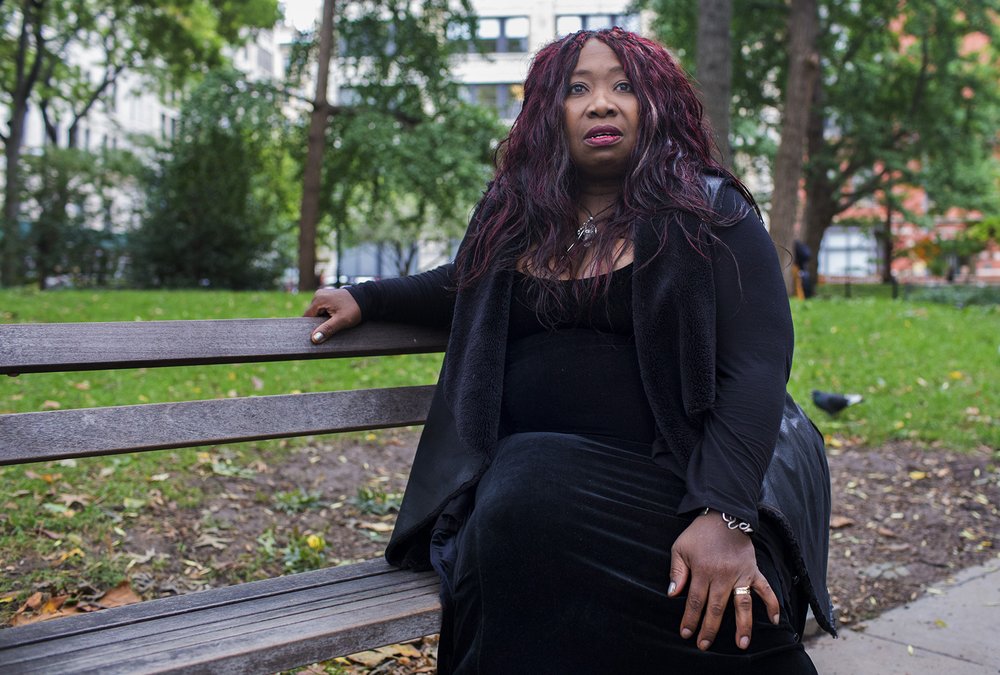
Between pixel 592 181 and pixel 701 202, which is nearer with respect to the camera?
pixel 701 202

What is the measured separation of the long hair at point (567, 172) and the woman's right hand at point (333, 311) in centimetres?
34

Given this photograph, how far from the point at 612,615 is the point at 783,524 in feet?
1.44

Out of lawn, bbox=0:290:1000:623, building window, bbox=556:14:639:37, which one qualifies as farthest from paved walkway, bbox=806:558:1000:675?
lawn, bbox=0:290:1000:623

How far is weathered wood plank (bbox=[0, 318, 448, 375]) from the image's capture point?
2408 millimetres

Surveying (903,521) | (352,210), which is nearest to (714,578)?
(903,521)

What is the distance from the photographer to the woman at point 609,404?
2180 millimetres

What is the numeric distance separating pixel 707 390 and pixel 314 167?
51.6 feet

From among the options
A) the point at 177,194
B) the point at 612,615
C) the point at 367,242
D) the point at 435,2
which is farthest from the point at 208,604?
the point at 367,242

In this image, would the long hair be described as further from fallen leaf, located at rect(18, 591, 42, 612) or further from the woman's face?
fallen leaf, located at rect(18, 591, 42, 612)

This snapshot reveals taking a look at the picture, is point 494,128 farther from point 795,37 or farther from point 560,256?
point 560,256

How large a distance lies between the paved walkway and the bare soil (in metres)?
0.13

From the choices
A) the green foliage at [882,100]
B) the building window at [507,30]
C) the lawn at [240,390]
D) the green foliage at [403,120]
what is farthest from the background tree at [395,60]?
the building window at [507,30]

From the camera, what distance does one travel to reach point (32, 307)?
354 inches

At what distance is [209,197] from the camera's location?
18.6 meters
